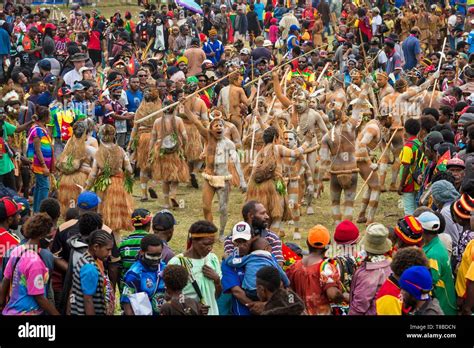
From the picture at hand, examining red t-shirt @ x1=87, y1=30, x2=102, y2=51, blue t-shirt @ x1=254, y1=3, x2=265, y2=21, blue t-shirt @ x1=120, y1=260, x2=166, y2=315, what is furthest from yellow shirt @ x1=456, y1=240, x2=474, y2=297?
blue t-shirt @ x1=254, y1=3, x2=265, y2=21

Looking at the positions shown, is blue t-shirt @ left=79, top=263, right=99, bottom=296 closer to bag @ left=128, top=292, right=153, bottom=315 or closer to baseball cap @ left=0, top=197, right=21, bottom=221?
bag @ left=128, top=292, right=153, bottom=315

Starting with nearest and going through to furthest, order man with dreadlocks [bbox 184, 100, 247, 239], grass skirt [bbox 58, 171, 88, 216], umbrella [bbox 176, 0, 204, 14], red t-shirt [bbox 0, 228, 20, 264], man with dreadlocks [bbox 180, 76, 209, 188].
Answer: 1. red t-shirt [bbox 0, 228, 20, 264]
2. grass skirt [bbox 58, 171, 88, 216]
3. man with dreadlocks [bbox 184, 100, 247, 239]
4. man with dreadlocks [bbox 180, 76, 209, 188]
5. umbrella [bbox 176, 0, 204, 14]

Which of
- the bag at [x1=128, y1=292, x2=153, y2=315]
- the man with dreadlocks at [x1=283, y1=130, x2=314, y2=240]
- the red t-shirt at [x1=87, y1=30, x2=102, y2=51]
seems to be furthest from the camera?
the red t-shirt at [x1=87, y1=30, x2=102, y2=51]

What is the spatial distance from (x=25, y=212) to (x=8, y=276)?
2.94 m

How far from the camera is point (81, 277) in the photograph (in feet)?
29.5

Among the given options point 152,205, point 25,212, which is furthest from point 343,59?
point 25,212

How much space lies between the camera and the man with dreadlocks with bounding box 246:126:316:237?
48.6ft

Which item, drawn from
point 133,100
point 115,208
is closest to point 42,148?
point 115,208

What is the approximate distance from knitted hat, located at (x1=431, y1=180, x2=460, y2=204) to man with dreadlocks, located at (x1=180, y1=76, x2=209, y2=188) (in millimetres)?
7525

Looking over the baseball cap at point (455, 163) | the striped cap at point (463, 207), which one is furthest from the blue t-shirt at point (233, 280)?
the baseball cap at point (455, 163)

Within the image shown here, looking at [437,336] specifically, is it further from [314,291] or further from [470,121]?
[470,121]

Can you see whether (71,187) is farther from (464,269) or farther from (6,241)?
(464,269)

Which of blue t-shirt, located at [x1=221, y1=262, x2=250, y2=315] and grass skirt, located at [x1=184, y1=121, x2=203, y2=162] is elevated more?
blue t-shirt, located at [x1=221, y1=262, x2=250, y2=315]

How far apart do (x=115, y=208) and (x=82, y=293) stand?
5.79 m
